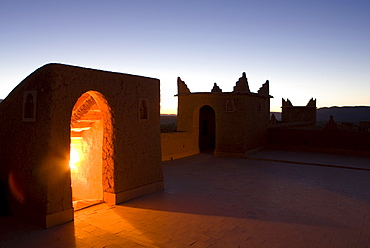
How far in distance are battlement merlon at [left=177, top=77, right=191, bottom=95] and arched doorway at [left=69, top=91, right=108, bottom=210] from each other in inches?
355

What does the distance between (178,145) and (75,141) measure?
23.5ft

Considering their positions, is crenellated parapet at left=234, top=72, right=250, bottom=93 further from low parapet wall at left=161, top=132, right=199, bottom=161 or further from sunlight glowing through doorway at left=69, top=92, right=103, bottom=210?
sunlight glowing through doorway at left=69, top=92, right=103, bottom=210

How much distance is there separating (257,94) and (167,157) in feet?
21.5

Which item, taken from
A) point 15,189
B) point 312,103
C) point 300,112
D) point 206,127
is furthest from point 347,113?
point 15,189

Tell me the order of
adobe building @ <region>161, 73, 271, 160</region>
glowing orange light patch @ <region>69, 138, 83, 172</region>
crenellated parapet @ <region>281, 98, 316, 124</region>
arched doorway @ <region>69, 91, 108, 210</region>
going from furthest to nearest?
crenellated parapet @ <region>281, 98, 316, 124</region>, adobe building @ <region>161, 73, 271, 160</region>, glowing orange light patch @ <region>69, 138, 83, 172</region>, arched doorway @ <region>69, 91, 108, 210</region>

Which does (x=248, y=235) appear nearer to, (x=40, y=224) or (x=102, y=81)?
(x=40, y=224)

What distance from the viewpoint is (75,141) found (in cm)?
916

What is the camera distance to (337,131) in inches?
651

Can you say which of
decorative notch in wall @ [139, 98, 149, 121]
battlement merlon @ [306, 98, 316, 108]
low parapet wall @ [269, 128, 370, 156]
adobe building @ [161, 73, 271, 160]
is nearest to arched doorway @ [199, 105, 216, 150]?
adobe building @ [161, 73, 271, 160]

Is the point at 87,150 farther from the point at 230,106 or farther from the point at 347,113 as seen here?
the point at 347,113

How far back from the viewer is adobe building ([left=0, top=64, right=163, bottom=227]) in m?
6.23

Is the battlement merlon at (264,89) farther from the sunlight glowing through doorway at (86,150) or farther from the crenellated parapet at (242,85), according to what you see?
the sunlight glowing through doorway at (86,150)

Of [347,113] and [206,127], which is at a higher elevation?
[347,113]

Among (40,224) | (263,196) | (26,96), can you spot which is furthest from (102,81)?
(263,196)
